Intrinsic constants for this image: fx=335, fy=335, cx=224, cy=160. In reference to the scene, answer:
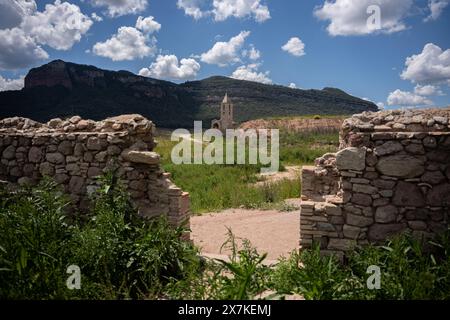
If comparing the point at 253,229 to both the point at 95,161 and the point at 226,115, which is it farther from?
the point at 226,115

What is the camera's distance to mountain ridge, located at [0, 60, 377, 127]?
45.6 m

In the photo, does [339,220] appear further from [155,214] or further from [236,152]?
[236,152]

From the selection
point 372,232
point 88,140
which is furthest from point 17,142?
point 372,232

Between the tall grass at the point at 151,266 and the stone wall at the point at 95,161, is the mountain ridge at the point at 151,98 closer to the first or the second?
the stone wall at the point at 95,161

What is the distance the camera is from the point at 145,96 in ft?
210

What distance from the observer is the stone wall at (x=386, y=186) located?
4652mm

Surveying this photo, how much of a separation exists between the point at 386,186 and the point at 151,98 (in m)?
62.7

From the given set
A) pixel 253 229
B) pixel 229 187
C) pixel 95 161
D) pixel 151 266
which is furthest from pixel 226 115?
pixel 151 266

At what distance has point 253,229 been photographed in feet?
27.8

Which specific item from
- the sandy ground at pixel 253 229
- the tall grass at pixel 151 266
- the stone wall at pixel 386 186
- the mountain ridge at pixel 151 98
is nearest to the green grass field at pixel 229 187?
the sandy ground at pixel 253 229

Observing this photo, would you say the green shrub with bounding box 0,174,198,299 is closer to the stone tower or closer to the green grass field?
the green grass field

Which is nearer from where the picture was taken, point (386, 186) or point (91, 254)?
point (91, 254)

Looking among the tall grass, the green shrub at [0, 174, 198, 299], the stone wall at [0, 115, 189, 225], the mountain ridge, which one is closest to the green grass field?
the stone wall at [0, 115, 189, 225]

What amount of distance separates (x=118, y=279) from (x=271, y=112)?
60.4 metres
